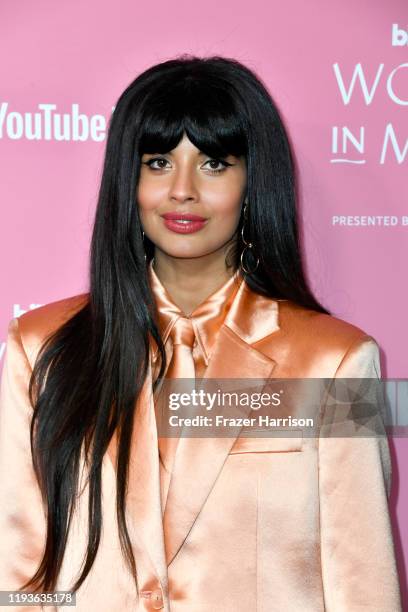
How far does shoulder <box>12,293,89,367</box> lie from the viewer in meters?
1.64

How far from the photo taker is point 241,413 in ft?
5.19

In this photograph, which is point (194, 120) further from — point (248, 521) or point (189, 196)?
point (248, 521)

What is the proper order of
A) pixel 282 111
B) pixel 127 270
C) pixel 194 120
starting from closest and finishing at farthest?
pixel 194 120 < pixel 127 270 < pixel 282 111

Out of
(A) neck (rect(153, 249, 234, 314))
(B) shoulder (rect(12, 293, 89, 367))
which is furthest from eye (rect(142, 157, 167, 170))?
(B) shoulder (rect(12, 293, 89, 367))

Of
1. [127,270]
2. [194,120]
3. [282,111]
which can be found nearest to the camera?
[194,120]

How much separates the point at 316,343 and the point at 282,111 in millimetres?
522

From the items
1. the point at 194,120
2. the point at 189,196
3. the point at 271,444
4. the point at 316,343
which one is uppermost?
the point at 194,120

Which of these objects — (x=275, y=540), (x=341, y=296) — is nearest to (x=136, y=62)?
(x=341, y=296)

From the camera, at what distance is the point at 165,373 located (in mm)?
1604

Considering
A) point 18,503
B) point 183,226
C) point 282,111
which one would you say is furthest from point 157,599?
point 282,111

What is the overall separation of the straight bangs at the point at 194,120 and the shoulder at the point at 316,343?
0.99 ft

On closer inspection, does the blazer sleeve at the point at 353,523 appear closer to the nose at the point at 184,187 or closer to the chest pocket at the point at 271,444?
the chest pocket at the point at 271,444

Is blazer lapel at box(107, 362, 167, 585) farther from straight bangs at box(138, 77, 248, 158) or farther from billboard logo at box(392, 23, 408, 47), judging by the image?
billboard logo at box(392, 23, 408, 47)

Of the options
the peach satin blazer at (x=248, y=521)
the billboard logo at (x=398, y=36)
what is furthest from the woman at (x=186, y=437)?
the billboard logo at (x=398, y=36)
